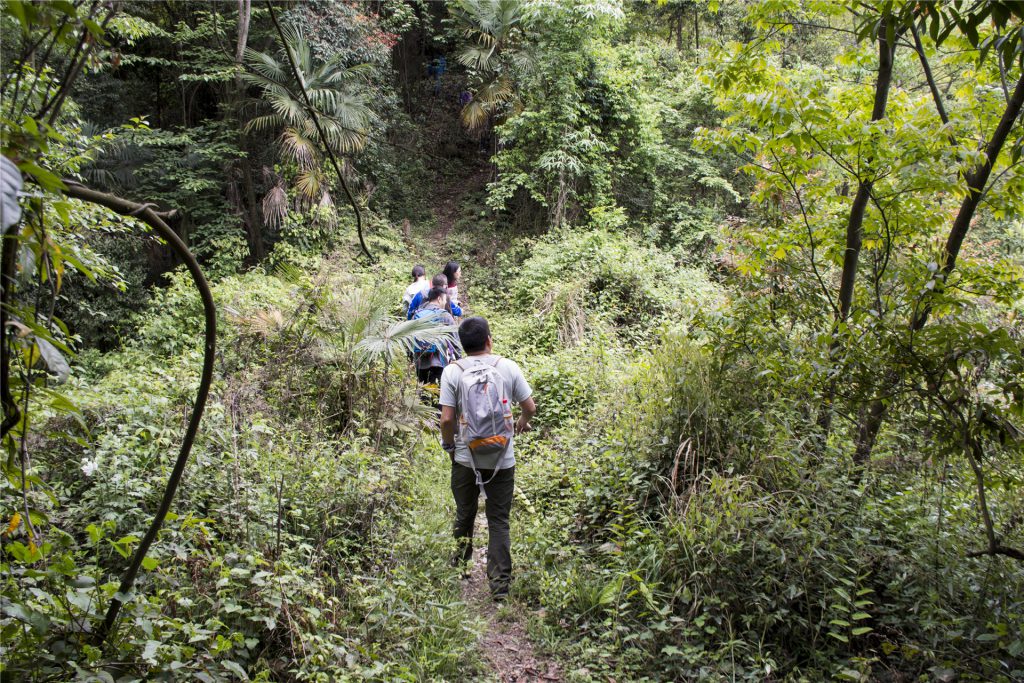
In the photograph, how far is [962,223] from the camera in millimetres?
4586

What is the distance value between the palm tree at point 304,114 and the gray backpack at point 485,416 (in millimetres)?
10087

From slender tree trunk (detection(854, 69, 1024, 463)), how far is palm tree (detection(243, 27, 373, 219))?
10992 millimetres

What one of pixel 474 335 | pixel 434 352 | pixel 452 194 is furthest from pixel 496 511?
pixel 452 194

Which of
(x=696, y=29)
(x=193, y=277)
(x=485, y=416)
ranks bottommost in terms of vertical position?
(x=485, y=416)

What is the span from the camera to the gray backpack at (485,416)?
4.31m

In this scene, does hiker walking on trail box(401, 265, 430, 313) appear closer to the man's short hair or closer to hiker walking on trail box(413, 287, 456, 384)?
hiker walking on trail box(413, 287, 456, 384)

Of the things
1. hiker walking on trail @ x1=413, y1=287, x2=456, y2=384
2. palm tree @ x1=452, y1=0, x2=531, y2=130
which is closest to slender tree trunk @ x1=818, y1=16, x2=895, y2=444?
hiker walking on trail @ x1=413, y1=287, x2=456, y2=384

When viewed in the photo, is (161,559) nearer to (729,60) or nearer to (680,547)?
(680,547)

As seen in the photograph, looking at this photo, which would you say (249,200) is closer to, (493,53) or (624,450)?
(493,53)

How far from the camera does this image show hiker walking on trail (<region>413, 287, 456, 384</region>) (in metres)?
7.51

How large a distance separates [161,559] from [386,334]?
12.4 feet

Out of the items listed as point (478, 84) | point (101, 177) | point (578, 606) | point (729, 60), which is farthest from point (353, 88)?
point (578, 606)

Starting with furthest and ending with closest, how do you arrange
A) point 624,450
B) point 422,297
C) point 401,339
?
point 422,297 → point 401,339 → point 624,450

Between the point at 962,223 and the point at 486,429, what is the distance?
369cm
